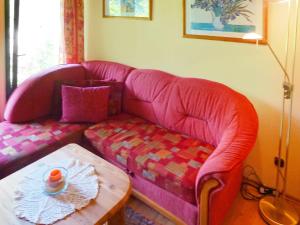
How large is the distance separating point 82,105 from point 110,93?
31 cm

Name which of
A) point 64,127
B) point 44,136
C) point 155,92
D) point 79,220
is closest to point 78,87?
point 64,127

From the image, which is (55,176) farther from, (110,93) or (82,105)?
(110,93)

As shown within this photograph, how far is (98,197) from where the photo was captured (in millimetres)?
1363

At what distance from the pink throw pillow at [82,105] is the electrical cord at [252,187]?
57.2 inches

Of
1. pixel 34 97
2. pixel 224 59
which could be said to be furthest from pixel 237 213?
pixel 34 97

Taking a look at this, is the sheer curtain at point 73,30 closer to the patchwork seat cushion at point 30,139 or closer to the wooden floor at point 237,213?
the patchwork seat cushion at point 30,139

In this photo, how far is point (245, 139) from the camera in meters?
1.66

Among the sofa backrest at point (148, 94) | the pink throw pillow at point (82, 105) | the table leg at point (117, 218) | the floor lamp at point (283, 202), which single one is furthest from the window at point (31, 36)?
the floor lamp at point (283, 202)

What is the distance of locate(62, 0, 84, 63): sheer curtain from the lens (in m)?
2.88

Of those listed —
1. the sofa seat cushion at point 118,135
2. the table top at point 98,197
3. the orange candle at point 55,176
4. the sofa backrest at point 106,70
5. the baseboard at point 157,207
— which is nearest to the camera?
the table top at point 98,197

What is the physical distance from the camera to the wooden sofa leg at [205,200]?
1449mm

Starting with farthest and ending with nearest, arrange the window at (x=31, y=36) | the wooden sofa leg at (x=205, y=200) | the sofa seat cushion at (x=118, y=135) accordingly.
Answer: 1. the window at (x=31, y=36)
2. the sofa seat cushion at (x=118, y=135)
3. the wooden sofa leg at (x=205, y=200)

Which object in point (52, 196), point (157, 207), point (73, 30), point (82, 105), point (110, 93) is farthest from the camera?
point (73, 30)

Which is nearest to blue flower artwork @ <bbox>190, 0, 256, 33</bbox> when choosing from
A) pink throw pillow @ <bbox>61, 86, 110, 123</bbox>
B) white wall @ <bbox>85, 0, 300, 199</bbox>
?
white wall @ <bbox>85, 0, 300, 199</bbox>
